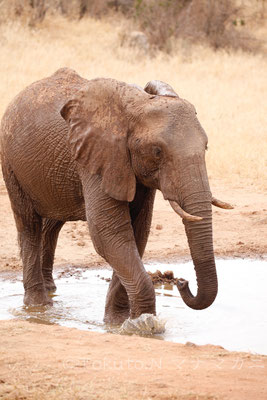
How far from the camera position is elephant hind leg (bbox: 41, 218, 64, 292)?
7641mm

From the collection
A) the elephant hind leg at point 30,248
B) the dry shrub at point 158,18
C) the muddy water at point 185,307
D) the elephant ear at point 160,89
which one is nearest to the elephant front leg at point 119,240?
the muddy water at point 185,307

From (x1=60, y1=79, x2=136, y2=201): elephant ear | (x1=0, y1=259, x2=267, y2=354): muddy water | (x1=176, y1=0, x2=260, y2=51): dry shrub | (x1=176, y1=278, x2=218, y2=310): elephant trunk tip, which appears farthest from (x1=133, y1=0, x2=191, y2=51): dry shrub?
(x1=176, y1=278, x2=218, y2=310): elephant trunk tip

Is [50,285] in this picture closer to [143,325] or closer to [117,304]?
[117,304]

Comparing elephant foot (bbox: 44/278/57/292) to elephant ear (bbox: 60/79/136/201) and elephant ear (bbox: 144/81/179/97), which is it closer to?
elephant ear (bbox: 60/79/136/201)

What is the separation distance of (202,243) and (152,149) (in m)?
0.70

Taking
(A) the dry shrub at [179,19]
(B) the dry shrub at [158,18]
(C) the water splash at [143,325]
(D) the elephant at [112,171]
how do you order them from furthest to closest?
(A) the dry shrub at [179,19] < (B) the dry shrub at [158,18] < (C) the water splash at [143,325] < (D) the elephant at [112,171]

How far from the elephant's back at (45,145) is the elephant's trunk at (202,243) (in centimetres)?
134

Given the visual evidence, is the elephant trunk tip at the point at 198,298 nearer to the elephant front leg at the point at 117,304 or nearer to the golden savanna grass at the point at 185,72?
the elephant front leg at the point at 117,304

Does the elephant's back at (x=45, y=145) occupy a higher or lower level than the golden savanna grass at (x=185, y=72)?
higher

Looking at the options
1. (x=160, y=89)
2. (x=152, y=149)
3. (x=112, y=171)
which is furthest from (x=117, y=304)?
(x=160, y=89)

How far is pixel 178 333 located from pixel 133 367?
6.11 feet

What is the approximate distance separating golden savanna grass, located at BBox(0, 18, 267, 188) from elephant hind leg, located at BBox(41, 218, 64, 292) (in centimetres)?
469

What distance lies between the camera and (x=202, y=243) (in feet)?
17.3

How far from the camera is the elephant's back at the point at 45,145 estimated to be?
6.39 m
